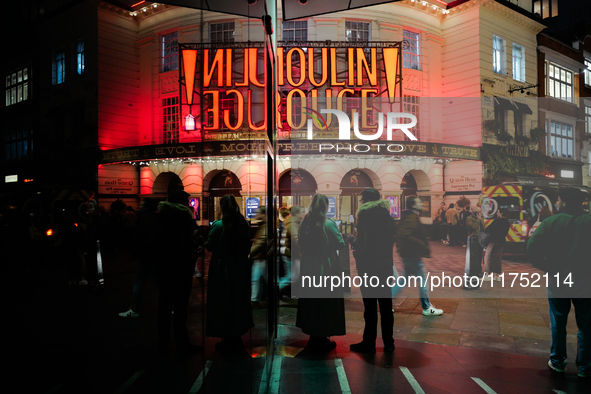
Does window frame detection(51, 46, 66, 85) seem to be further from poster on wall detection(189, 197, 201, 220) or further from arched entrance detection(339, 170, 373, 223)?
arched entrance detection(339, 170, 373, 223)

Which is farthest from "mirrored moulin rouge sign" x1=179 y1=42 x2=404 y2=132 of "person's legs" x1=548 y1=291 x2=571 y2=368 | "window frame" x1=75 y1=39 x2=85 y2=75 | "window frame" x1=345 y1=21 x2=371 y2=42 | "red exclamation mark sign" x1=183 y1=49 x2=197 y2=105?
"window frame" x1=75 y1=39 x2=85 y2=75

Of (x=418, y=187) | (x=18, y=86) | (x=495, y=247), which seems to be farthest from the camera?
(x=418, y=187)

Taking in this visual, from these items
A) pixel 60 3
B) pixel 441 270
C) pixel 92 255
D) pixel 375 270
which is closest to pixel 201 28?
pixel 60 3

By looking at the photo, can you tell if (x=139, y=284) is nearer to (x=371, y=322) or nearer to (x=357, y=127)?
(x=371, y=322)

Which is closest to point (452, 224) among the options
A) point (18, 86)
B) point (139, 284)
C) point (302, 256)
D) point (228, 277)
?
point (302, 256)

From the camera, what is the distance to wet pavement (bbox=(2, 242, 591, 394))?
603 millimetres

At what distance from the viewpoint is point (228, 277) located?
195 centimetres

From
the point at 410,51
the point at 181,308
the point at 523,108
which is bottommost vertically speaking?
the point at 181,308

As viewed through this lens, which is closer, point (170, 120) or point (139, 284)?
point (139, 284)

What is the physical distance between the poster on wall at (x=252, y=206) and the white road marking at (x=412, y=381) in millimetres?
2137

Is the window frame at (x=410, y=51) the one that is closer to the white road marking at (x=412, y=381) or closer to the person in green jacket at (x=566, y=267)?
the person in green jacket at (x=566, y=267)

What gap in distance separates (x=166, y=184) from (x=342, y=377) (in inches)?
118

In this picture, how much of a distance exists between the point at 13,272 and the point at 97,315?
0.17 metres

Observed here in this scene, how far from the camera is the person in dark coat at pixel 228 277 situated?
123 cm
